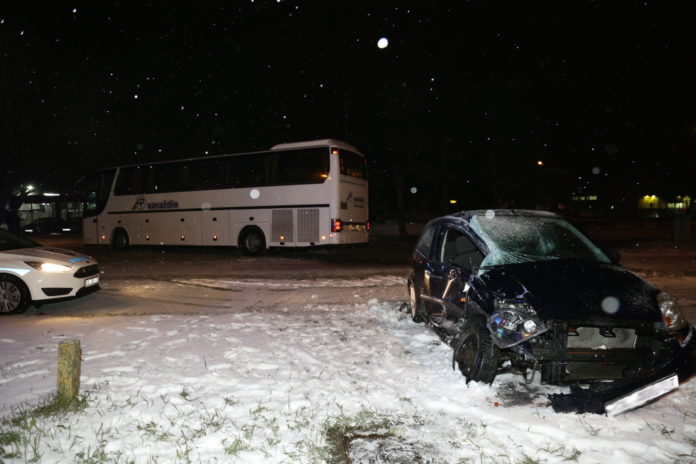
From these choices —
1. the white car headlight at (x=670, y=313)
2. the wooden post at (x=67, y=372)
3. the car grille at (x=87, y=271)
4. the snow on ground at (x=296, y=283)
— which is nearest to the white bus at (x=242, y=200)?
the snow on ground at (x=296, y=283)

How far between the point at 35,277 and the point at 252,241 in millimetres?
10119

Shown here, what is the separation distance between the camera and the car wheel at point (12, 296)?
317 inches

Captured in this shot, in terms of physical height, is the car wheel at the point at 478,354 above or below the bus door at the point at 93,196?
below

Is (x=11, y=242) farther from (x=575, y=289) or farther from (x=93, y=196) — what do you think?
(x=93, y=196)

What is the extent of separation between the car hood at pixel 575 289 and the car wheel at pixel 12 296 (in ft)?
24.7

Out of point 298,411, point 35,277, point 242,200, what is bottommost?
point 298,411

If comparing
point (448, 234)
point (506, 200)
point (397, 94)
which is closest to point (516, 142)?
point (506, 200)

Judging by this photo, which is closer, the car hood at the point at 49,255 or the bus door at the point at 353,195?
the car hood at the point at 49,255

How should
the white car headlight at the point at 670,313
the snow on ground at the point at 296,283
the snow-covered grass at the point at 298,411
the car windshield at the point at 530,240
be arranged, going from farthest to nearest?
1. the snow on ground at the point at 296,283
2. the car windshield at the point at 530,240
3. the white car headlight at the point at 670,313
4. the snow-covered grass at the point at 298,411

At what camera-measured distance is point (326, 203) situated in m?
16.3

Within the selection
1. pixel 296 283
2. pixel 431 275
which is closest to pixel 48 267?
pixel 296 283

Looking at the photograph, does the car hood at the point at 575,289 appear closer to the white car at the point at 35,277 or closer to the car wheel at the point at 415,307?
the car wheel at the point at 415,307

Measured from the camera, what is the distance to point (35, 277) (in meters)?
8.12

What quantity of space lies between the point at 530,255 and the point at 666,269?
10444mm
